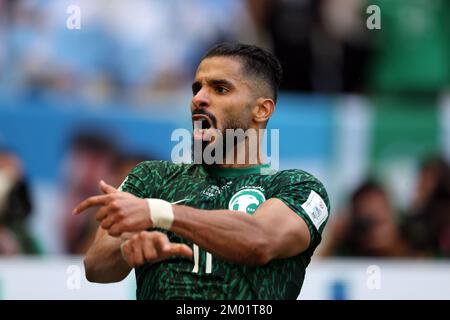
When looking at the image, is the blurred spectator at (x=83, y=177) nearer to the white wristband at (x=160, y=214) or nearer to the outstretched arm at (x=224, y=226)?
the outstretched arm at (x=224, y=226)

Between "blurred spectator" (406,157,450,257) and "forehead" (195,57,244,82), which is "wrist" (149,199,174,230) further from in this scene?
"blurred spectator" (406,157,450,257)

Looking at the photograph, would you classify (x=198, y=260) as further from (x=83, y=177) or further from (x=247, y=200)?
(x=83, y=177)

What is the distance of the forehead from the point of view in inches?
244

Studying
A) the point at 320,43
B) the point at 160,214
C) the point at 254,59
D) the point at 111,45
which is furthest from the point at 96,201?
the point at 320,43

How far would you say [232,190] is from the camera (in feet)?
19.8

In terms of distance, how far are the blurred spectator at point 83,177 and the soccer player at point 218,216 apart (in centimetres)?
468

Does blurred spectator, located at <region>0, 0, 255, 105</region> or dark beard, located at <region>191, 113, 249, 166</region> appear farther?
blurred spectator, located at <region>0, 0, 255, 105</region>

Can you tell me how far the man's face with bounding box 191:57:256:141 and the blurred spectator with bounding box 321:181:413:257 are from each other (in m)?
5.17

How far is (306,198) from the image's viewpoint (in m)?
5.94

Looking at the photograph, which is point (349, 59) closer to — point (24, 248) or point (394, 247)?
point (394, 247)

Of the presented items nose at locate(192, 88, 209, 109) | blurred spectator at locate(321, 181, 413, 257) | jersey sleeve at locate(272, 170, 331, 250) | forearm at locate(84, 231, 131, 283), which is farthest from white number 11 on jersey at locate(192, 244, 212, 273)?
blurred spectator at locate(321, 181, 413, 257)

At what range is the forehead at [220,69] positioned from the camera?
244 inches

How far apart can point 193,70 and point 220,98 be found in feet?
18.8

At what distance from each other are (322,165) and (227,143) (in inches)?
208
